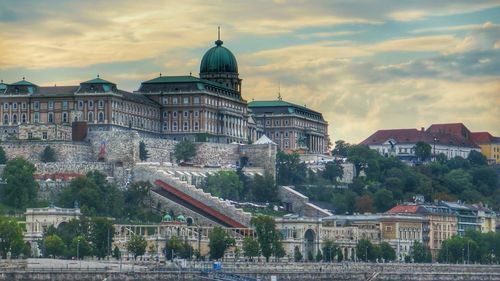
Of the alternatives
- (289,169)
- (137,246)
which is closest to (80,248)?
(137,246)

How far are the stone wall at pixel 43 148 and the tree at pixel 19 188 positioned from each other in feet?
33.3

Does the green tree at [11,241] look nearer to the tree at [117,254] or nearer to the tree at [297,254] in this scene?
the tree at [117,254]

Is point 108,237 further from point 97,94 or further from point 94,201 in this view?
point 97,94

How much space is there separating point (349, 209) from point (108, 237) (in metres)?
42.1

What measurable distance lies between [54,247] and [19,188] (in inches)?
769

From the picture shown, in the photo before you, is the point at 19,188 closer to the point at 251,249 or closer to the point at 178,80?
the point at 251,249

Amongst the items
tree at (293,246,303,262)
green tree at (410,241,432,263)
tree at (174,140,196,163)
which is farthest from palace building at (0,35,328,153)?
green tree at (410,241,432,263)

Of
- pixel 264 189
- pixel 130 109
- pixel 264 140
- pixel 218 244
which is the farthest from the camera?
pixel 264 140

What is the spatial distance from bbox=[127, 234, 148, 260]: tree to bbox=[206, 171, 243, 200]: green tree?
28645mm

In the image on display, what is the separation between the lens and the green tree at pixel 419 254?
169750 millimetres

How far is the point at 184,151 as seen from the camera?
185m

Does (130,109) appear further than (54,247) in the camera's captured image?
Yes

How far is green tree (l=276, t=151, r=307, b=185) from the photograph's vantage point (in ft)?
624

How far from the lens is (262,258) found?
15762cm
